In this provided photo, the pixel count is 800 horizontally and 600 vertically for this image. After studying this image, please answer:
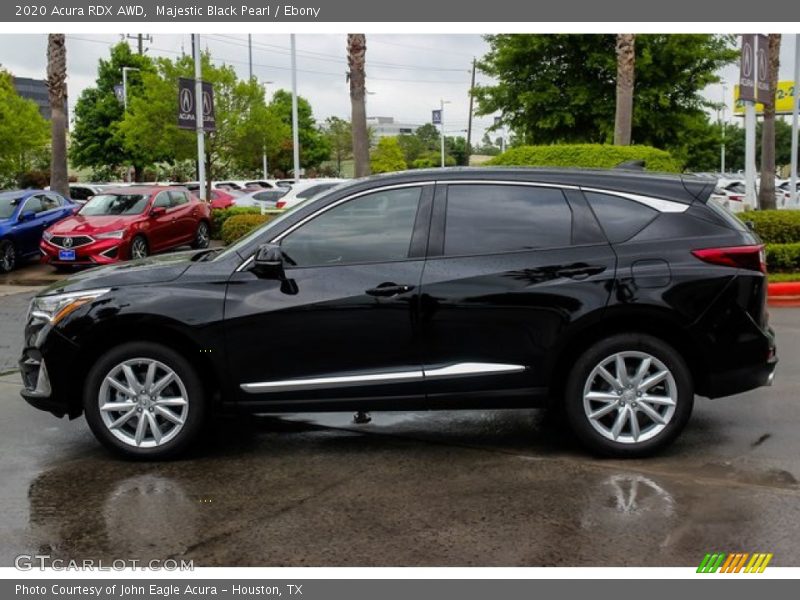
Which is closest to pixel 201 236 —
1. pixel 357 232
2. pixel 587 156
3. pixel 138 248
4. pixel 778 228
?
pixel 138 248

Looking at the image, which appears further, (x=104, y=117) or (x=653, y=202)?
(x=104, y=117)

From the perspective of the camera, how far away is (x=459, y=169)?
6059 millimetres

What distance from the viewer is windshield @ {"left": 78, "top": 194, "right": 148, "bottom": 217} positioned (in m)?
17.5

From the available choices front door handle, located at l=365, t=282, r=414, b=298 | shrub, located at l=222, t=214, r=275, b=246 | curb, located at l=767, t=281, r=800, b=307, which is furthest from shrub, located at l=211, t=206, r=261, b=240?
front door handle, located at l=365, t=282, r=414, b=298

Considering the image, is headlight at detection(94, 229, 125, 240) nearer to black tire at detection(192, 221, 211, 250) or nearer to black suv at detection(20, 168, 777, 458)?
black tire at detection(192, 221, 211, 250)

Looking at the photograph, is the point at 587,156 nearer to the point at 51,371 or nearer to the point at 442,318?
the point at 442,318

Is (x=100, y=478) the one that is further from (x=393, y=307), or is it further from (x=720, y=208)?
(x=720, y=208)

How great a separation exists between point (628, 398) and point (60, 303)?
357 centimetres

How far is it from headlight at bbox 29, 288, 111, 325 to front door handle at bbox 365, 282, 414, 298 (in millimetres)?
1651

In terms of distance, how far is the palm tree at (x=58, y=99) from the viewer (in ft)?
71.3

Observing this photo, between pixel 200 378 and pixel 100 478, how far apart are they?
83 cm

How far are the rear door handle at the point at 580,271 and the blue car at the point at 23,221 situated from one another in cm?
1377

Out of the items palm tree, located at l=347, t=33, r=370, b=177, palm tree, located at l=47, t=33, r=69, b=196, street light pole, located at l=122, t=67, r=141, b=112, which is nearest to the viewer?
palm tree, located at l=347, t=33, r=370, b=177

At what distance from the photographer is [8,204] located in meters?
17.5
